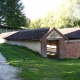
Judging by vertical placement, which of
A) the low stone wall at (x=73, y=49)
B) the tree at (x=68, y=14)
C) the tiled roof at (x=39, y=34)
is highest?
the tree at (x=68, y=14)

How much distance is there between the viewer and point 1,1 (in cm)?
5706

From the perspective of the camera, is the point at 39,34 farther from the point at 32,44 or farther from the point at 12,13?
the point at 12,13

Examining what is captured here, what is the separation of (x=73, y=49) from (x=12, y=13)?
33218 mm

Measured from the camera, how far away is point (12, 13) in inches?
2237

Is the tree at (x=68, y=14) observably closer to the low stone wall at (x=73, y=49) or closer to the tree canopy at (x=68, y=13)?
the tree canopy at (x=68, y=13)

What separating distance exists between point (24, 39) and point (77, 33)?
7.99 m

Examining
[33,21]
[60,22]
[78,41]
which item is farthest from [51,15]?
[78,41]

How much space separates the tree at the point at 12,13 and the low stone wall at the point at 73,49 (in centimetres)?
3009

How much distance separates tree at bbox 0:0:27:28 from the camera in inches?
2192

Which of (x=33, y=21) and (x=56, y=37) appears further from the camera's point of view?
(x=33, y=21)

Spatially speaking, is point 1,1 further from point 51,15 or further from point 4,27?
point 51,15

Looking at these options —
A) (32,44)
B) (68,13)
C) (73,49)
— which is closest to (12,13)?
(68,13)

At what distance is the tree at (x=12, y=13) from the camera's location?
5569 centimetres

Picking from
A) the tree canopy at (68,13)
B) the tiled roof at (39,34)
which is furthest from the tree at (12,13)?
the tiled roof at (39,34)
